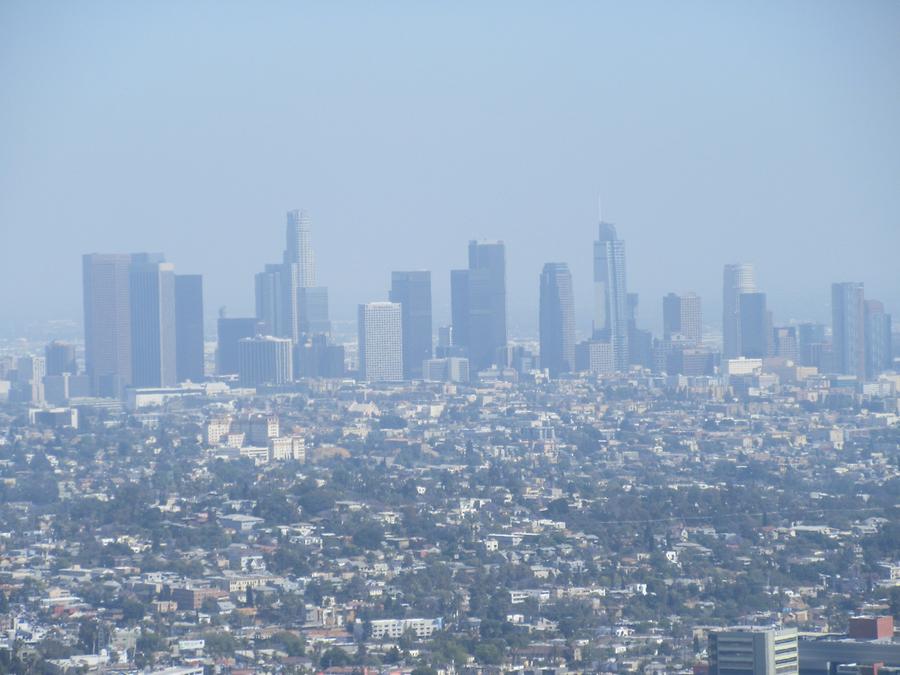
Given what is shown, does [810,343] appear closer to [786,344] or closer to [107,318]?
[786,344]

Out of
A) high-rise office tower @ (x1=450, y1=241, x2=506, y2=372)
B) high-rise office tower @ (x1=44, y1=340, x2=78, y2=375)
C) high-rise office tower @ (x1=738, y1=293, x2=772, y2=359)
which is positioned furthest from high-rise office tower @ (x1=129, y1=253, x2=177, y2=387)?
high-rise office tower @ (x1=738, y1=293, x2=772, y2=359)

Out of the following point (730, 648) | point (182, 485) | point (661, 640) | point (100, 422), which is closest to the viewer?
point (730, 648)

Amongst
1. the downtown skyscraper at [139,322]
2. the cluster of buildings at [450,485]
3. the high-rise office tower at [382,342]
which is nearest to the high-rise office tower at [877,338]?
the cluster of buildings at [450,485]

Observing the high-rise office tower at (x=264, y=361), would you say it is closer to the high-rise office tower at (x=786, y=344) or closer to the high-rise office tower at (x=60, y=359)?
the high-rise office tower at (x=60, y=359)

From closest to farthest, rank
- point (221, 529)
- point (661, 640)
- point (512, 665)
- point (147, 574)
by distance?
point (512, 665)
point (661, 640)
point (147, 574)
point (221, 529)

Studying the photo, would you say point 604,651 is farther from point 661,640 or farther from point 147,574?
point 147,574

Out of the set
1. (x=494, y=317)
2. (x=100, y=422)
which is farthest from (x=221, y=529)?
(x=494, y=317)
